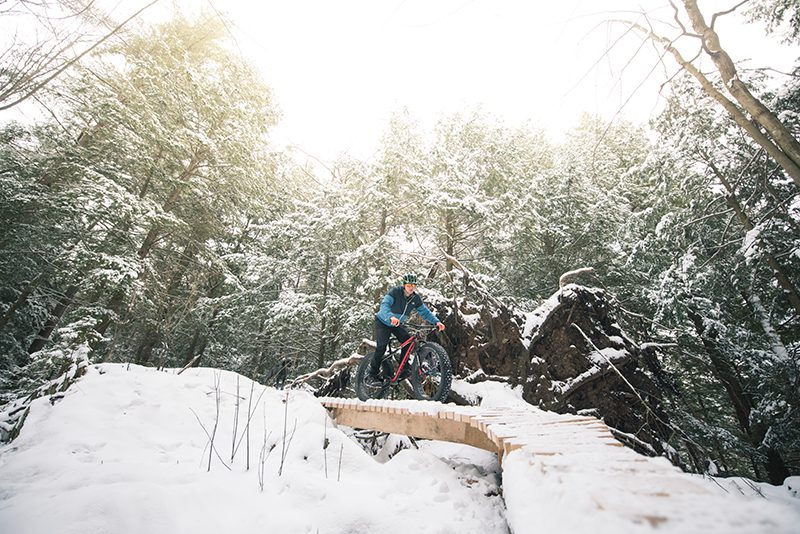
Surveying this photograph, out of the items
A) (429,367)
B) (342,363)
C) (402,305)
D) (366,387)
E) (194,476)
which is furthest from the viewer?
(342,363)

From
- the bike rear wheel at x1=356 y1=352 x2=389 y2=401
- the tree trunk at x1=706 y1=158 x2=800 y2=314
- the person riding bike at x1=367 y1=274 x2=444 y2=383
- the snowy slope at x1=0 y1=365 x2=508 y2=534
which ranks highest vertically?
the tree trunk at x1=706 y1=158 x2=800 y2=314

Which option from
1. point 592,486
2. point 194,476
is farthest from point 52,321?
point 592,486

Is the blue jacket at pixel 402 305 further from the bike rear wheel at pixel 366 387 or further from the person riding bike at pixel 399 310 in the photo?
the bike rear wheel at pixel 366 387

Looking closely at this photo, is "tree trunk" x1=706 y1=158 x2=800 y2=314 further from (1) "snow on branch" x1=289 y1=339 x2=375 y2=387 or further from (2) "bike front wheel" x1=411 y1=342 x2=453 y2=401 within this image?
(1) "snow on branch" x1=289 y1=339 x2=375 y2=387

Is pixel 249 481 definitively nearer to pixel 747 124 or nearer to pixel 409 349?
pixel 409 349

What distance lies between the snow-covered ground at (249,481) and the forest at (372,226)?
3.96 metres

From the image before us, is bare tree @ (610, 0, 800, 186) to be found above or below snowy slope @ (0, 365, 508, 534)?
A: above

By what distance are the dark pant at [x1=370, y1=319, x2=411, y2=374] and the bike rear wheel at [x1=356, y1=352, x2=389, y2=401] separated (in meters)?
0.17

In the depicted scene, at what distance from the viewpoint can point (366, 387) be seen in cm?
635

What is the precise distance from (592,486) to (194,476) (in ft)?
9.09

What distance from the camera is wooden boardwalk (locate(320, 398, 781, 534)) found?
42.3 inches

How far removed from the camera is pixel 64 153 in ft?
27.2

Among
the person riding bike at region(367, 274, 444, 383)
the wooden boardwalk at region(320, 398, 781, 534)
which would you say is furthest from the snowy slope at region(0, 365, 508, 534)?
the person riding bike at region(367, 274, 444, 383)

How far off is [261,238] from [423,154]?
28.4ft
